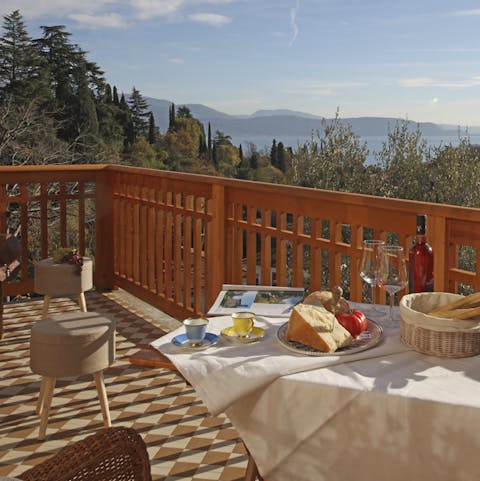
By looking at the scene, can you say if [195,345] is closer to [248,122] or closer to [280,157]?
[280,157]

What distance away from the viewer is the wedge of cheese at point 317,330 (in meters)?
1.46

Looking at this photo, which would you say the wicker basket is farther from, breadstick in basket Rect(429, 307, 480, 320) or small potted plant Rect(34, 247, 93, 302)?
small potted plant Rect(34, 247, 93, 302)

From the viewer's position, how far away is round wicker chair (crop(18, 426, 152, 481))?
1321 millimetres

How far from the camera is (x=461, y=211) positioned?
239 cm

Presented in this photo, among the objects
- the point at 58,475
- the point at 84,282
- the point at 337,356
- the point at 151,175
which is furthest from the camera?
the point at 151,175

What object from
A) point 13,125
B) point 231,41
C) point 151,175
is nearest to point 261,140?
point 231,41

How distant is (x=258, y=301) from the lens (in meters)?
1.91

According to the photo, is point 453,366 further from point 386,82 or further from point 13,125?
point 386,82

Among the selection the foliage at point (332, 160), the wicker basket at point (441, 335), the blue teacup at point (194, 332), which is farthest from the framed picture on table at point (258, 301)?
the foliage at point (332, 160)

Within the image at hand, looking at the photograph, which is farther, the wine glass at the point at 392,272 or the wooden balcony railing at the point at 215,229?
the wooden balcony railing at the point at 215,229

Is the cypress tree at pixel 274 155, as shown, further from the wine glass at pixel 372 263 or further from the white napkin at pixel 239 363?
the white napkin at pixel 239 363

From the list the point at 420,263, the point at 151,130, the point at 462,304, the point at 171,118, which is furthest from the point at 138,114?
the point at 462,304

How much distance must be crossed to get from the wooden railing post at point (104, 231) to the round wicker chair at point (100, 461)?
12.9 feet

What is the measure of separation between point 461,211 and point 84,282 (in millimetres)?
2309
